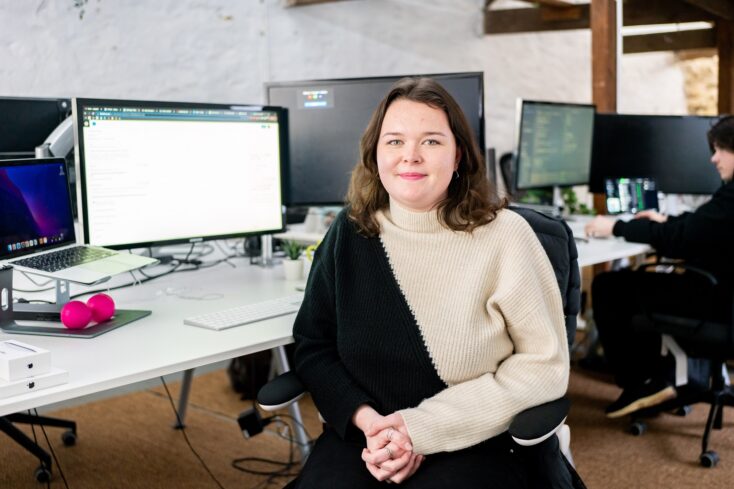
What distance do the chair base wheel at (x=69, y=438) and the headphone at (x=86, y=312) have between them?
1.29 metres

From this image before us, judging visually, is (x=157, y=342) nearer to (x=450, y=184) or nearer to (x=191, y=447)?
(x=450, y=184)

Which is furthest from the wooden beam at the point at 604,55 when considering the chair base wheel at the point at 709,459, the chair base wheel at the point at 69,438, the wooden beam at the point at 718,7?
the chair base wheel at the point at 69,438

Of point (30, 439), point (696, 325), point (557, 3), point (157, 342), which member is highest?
point (557, 3)

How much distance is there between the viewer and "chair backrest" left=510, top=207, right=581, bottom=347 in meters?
1.74

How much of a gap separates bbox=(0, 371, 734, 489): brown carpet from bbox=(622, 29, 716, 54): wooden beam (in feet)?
Result: 14.3

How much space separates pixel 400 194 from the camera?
1718mm

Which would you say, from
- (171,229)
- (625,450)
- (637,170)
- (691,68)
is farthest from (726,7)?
(171,229)

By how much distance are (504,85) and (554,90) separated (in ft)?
2.05

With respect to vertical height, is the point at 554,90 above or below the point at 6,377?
above

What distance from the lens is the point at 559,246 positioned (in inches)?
68.7

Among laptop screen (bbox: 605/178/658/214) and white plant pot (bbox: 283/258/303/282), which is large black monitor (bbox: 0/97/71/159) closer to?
white plant pot (bbox: 283/258/303/282)

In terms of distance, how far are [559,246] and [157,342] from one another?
2.95 ft

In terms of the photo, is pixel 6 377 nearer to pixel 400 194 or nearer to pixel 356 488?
pixel 356 488

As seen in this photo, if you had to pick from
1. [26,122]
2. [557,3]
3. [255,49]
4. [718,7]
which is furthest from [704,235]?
[718,7]
